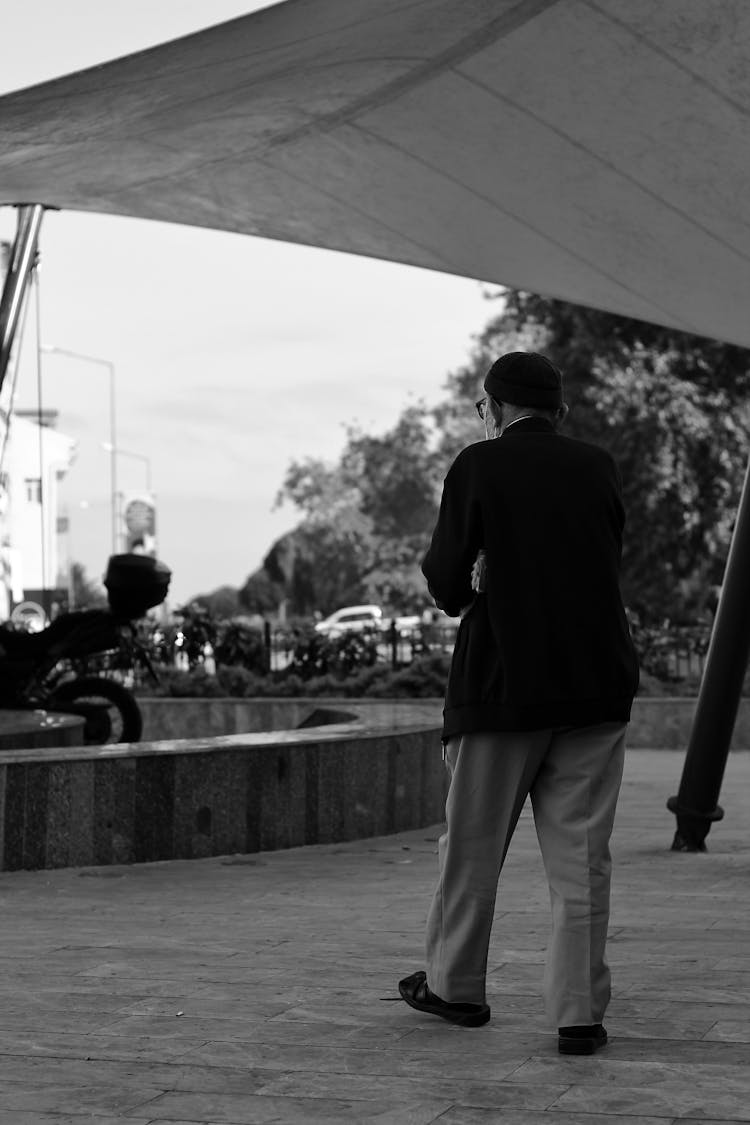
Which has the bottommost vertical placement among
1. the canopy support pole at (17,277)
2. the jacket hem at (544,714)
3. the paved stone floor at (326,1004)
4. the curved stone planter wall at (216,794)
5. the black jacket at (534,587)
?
the paved stone floor at (326,1004)

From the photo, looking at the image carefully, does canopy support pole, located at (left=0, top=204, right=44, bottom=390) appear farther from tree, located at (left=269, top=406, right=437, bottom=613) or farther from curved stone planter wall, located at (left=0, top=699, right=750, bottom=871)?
tree, located at (left=269, top=406, right=437, bottom=613)

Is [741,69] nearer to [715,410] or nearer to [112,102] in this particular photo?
[112,102]

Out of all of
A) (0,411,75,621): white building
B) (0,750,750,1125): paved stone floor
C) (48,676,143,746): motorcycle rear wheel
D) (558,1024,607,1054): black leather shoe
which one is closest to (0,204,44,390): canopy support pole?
(48,676,143,746): motorcycle rear wheel

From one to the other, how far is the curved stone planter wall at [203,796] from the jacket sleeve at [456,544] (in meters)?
3.99

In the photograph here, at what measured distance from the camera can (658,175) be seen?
284 inches

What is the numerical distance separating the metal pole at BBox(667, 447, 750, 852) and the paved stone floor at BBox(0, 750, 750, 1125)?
0.46 m

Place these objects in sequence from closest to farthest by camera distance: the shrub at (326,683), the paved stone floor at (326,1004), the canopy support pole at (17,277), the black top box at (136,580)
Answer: the paved stone floor at (326,1004), the black top box at (136,580), the canopy support pole at (17,277), the shrub at (326,683)

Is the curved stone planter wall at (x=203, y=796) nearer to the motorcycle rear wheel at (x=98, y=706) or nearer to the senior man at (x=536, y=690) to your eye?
the motorcycle rear wheel at (x=98, y=706)

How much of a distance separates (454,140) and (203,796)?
3.35m

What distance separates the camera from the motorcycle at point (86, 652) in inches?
478

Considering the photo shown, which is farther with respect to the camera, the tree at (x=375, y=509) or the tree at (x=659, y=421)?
the tree at (x=375, y=509)

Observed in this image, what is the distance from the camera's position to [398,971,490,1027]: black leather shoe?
4703 mm

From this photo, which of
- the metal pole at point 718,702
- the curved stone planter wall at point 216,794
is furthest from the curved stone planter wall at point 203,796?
the metal pole at point 718,702

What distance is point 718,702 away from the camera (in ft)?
28.4
